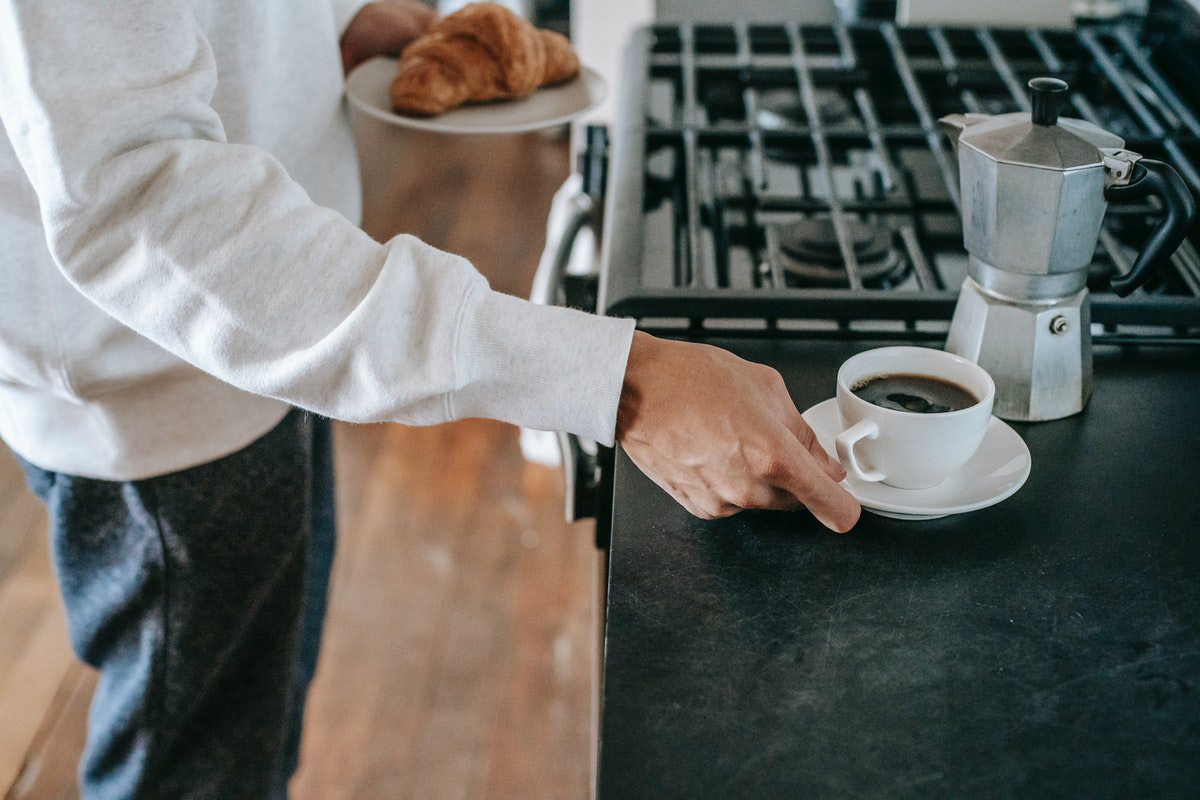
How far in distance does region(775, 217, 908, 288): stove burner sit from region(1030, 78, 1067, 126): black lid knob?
24 cm

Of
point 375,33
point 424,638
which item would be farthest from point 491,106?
point 424,638

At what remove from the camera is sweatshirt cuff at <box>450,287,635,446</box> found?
620 millimetres

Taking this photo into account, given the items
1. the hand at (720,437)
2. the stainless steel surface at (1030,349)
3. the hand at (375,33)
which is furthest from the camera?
the hand at (375,33)

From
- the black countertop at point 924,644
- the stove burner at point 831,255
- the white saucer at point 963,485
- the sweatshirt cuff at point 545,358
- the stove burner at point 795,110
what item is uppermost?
the sweatshirt cuff at point 545,358

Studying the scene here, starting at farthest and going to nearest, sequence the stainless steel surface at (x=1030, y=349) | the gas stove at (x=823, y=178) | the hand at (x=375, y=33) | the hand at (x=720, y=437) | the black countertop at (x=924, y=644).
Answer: the hand at (x=375, y=33), the gas stove at (x=823, y=178), the stainless steel surface at (x=1030, y=349), the hand at (x=720, y=437), the black countertop at (x=924, y=644)

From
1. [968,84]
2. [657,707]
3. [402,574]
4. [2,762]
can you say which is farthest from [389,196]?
[657,707]

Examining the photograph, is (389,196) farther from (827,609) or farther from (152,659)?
(827,609)

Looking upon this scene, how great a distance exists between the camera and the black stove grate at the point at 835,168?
82cm

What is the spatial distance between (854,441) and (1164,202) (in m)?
0.27

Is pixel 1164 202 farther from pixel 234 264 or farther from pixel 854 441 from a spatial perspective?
pixel 234 264

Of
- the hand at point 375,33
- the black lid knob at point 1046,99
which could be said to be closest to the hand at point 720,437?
the black lid knob at point 1046,99

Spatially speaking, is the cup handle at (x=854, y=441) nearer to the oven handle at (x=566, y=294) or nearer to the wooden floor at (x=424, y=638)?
the oven handle at (x=566, y=294)

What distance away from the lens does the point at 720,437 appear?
0.61 meters

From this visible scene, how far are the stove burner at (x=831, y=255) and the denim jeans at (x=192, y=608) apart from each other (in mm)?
486
